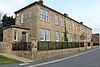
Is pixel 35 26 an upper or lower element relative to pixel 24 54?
upper

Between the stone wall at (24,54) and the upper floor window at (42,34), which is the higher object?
the upper floor window at (42,34)

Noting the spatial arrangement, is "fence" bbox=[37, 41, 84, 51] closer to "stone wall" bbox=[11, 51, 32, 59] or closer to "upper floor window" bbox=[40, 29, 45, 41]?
"stone wall" bbox=[11, 51, 32, 59]

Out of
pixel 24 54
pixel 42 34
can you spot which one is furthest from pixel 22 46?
pixel 42 34

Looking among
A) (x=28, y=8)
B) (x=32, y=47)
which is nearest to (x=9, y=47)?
(x=32, y=47)

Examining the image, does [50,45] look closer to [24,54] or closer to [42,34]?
[42,34]

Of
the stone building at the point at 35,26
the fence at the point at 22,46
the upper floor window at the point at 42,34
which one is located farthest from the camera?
the upper floor window at the point at 42,34

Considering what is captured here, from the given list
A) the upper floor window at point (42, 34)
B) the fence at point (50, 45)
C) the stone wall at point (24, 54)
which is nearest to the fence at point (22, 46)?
the stone wall at point (24, 54)

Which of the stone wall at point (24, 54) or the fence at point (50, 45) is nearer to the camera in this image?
the stone wall at point (24, 54)

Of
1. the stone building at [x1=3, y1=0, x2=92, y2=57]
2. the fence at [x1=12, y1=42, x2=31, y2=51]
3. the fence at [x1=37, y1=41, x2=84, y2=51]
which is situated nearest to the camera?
the fence at [x1=12, y1=42, x2=31, y2=51]

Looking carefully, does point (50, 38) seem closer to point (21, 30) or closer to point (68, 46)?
point (68, 46)

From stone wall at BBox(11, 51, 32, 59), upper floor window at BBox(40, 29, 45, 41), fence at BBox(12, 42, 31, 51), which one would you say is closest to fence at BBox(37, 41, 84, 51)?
fence at BBox(12, 42, 31, 51)

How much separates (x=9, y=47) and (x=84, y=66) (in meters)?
14.5

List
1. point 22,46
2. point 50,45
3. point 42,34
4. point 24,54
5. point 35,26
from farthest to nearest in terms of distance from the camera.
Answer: point 42,34
point 35,26
point 50,45
point 22,46
point 24,54

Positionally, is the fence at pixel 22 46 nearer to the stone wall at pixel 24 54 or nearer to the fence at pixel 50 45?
the stone wall at pixel 24 54
